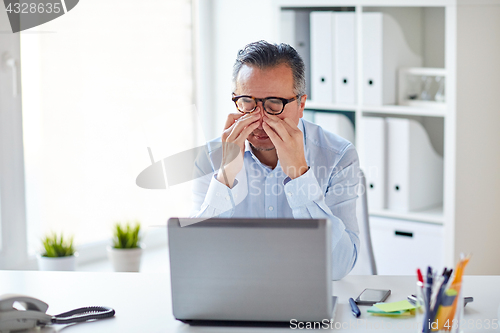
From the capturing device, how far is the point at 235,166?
152cm

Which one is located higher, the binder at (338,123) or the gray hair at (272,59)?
the gray hair at (272,59)

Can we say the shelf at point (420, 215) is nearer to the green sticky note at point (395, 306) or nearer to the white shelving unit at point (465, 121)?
the white shelving unit at point (465, 121)

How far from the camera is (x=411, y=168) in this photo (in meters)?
2.31

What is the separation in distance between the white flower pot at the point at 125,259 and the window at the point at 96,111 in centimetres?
25

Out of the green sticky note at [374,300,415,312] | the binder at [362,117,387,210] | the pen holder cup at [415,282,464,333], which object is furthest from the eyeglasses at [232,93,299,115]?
the binder at [362,117,387,210]

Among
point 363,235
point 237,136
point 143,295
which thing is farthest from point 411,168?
point 143,295

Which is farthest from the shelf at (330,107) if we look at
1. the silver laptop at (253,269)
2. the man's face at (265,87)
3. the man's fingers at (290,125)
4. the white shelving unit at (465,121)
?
the silver laptop at (253,269)

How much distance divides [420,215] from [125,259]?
4.14 ft

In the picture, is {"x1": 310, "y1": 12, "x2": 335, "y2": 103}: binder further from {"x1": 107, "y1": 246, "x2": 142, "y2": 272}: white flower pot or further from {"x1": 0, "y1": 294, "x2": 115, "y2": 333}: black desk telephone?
{"x1": 0, "y1": 294, "x2": 115, "y2": 333}: black desk telephone

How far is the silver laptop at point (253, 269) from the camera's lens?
3.25 feet

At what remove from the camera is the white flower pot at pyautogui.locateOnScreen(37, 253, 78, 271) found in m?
2.20

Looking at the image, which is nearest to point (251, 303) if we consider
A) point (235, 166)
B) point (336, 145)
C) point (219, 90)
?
point (235, 166)

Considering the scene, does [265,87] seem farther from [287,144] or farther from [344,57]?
[344,57]

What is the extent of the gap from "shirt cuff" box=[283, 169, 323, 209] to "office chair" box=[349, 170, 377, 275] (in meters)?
0.31
